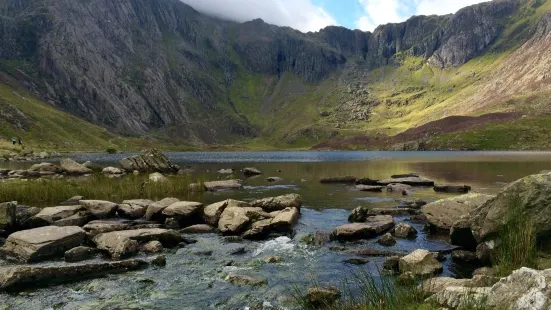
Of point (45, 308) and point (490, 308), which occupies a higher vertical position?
point (490, 308)

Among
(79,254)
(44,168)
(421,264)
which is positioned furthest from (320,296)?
(44,168)

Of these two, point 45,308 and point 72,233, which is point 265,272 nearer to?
point 45,308

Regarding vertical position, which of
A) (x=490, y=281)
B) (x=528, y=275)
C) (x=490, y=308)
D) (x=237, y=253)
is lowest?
(x=237, y=253)

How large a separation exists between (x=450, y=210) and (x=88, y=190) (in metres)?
35.1

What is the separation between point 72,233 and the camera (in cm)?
2239

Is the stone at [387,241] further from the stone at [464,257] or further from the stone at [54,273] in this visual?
the stone at [54,273]

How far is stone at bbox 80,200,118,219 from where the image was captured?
29984 mm

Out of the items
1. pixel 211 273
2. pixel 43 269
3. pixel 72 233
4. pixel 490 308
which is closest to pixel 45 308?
pixel 43 269

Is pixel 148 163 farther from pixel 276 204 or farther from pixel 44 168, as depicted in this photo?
pixel 276 204

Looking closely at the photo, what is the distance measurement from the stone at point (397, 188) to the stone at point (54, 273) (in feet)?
123

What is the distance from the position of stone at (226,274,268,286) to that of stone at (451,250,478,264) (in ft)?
33.3

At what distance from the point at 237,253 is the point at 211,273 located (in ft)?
11.3

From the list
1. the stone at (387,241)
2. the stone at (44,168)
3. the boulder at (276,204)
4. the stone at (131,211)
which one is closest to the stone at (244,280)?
the stone at (387,241)

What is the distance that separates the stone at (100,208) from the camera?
2998 cm
